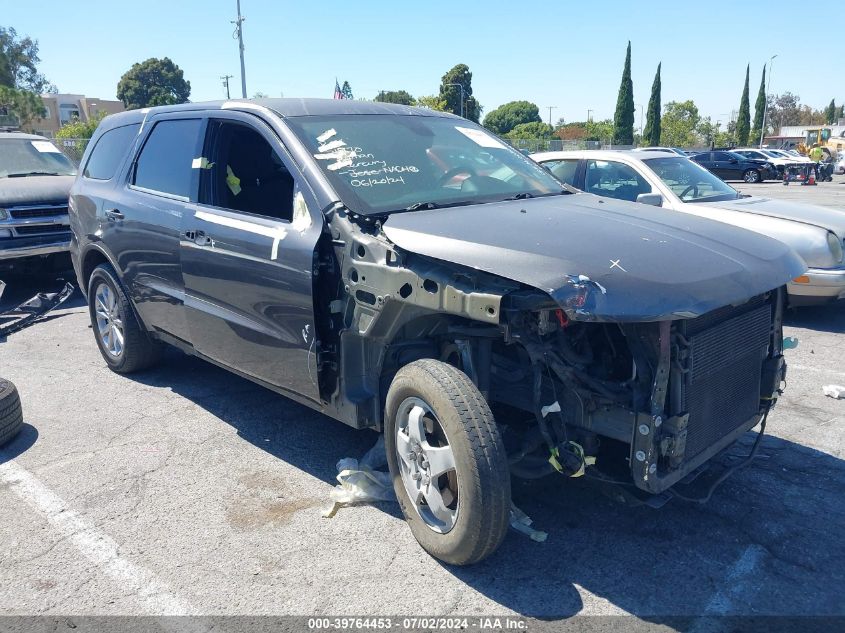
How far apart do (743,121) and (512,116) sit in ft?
171

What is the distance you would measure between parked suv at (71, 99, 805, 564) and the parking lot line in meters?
1.11

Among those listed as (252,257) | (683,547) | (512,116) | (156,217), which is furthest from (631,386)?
(512,116)

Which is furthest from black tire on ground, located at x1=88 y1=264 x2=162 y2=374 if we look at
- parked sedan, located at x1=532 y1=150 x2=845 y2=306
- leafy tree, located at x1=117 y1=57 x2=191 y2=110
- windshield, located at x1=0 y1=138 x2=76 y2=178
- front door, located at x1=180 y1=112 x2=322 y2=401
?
leafy tree, located at x1=117 y1=57 x2=191 y2=110

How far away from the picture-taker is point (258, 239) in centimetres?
377

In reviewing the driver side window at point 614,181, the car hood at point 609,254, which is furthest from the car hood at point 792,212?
the car hood at point 609,254

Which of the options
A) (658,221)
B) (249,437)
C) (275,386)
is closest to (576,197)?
(658,221)

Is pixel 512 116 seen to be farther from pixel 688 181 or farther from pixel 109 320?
pixel 109 320

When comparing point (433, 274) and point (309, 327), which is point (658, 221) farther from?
point (309, 327)

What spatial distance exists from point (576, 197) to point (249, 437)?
251 cm

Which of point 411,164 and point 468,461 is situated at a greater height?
point 411,164

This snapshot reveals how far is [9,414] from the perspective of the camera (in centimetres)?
446

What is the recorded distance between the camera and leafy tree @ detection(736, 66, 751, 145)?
233 ft

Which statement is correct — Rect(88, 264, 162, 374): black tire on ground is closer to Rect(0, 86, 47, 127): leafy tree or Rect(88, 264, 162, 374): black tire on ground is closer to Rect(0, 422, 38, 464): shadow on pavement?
Rect(0, 422, 38, 464): shadow on pavement

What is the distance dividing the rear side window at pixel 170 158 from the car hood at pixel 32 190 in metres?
4.53
